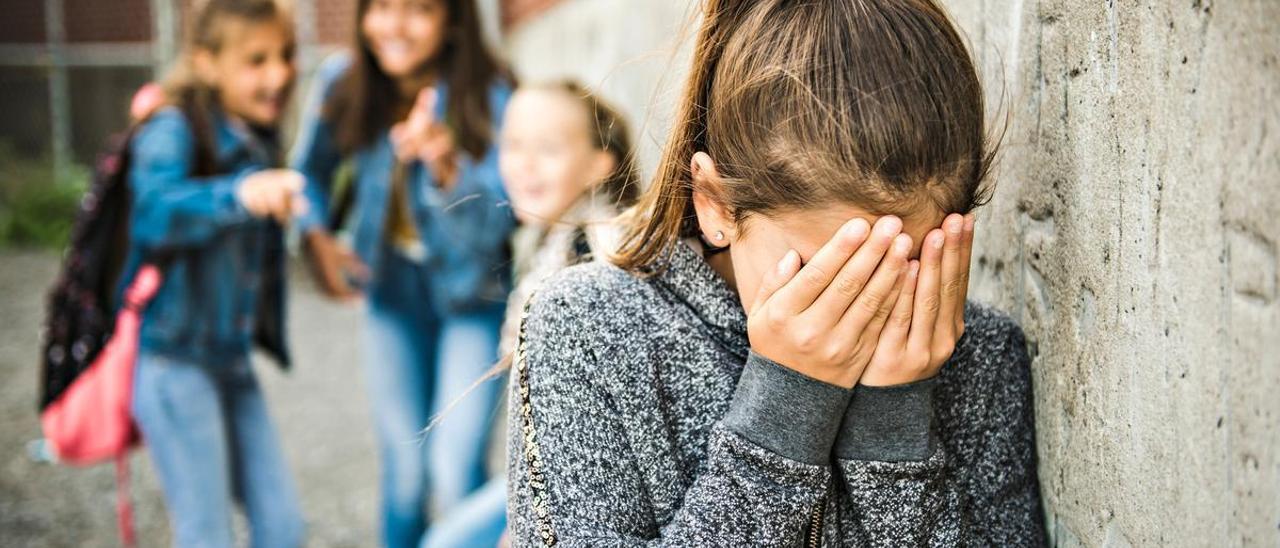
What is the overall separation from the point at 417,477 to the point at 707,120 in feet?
7.87

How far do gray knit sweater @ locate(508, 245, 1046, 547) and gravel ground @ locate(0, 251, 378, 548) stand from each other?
320 centimetres

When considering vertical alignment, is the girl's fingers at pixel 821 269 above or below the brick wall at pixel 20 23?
above

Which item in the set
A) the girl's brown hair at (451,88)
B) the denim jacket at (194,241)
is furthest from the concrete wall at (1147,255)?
the denim jacket at (194,241)

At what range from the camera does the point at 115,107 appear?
12.6m

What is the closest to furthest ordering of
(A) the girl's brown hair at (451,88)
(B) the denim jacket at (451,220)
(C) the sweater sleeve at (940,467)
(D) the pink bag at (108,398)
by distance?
(C) the sweater sleeve at (940,467)
(D) the pink bag at (108,398)
(B) the denim jacket at (451,220)
(A) the girl's brown hair at (451,88)

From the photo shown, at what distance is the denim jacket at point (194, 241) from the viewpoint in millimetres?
3287

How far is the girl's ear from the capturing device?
59.0 inches

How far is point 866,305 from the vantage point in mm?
1411

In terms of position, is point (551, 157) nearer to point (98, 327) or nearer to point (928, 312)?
point (98, 327)

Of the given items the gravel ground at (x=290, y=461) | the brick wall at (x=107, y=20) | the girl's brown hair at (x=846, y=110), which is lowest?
the gravel ground at (x=290, y=461)

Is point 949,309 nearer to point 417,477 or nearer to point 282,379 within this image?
point 417,477

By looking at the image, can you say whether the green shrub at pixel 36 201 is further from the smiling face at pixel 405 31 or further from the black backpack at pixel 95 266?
the smiling face at pixel 405 31

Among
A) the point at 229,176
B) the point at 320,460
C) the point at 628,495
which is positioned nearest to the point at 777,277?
the point at 628,495

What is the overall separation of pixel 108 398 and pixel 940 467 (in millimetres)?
2630
